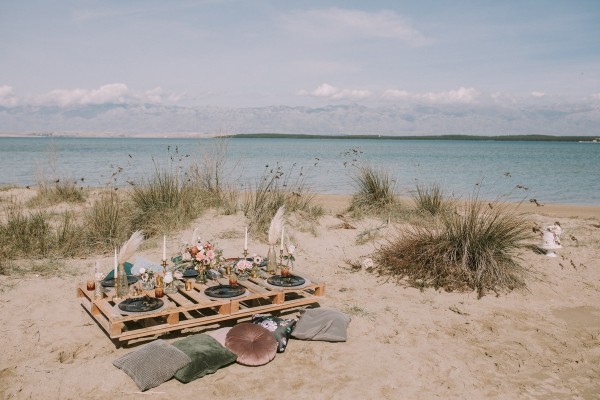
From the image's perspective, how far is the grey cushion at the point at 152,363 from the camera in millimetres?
3756

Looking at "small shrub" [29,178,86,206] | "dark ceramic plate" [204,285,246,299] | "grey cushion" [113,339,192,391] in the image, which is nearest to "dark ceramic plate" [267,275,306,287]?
"dark ceramic plate" [204,285,246,299]

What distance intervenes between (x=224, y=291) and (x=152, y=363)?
1.30m

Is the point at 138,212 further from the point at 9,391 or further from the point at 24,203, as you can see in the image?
the point at 9,391

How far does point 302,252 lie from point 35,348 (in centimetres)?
454

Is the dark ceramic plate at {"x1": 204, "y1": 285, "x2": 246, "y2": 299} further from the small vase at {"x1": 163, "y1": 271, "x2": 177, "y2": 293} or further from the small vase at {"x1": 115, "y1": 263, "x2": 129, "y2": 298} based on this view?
the small vase at {"x1": 115, "y1": 263, "x2": 129, "y2": 298}

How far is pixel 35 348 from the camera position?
4.39 metres

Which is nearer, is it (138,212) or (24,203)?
(138,212)

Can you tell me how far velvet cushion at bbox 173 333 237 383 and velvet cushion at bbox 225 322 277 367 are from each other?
0.09 metres

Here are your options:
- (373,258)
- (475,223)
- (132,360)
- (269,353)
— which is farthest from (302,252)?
(132,360)

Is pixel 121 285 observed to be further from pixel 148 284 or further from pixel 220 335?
pixel 220 335

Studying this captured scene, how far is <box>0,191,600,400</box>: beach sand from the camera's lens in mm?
3795

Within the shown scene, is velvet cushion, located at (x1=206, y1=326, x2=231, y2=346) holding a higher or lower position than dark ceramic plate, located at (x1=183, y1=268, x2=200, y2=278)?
lower

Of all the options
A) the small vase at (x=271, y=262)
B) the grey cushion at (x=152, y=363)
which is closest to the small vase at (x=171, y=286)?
the grey cushion at (x=152, y=363)

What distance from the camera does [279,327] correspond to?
4660 millimetres
